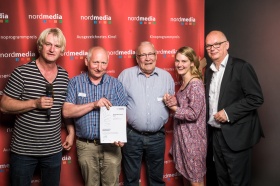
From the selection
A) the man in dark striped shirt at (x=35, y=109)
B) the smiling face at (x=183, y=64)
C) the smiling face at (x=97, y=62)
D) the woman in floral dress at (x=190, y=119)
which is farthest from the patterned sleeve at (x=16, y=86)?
the smiling face at (x=183, y=64)

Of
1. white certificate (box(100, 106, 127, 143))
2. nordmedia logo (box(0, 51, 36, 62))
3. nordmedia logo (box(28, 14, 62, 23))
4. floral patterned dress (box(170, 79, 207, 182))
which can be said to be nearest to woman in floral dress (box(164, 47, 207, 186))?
floral patterned dress (box(170, 79, 207, 182))

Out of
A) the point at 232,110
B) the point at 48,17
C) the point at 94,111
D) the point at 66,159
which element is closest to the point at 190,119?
the point at 232,110

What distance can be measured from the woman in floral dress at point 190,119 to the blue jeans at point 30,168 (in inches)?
48.0

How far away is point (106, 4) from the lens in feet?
10.8

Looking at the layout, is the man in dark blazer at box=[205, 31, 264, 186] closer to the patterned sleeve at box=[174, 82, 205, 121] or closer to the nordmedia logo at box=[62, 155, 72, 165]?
the patterned sleeve at box=[174, 82, 205, 121]

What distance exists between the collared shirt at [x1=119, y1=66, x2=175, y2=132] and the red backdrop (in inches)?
12.4

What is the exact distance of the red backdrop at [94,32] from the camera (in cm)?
301

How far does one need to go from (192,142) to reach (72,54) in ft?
5.17

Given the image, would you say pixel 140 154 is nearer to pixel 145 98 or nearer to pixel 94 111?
pixel 145 98

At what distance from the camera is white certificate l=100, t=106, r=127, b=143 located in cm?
275

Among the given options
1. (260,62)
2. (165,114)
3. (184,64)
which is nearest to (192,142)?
(165,114)

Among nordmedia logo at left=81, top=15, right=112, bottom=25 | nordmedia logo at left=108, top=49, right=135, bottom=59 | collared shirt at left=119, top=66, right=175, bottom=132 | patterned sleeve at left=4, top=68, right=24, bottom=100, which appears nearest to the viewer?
patterned sleeve at left=4, top=68, right=24, bottom=100

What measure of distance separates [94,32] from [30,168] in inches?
61.5

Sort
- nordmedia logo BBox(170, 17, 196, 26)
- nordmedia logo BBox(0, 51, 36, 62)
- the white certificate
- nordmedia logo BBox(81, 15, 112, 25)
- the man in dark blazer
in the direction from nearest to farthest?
the white certificate → the man in dark blazer → nordmedia logo BBox(0, 51, 36, 62) → nordmedia logo BBox(81, 15, 112, 25) → nordmedia logo BBox(170, 17, 196, 26)
